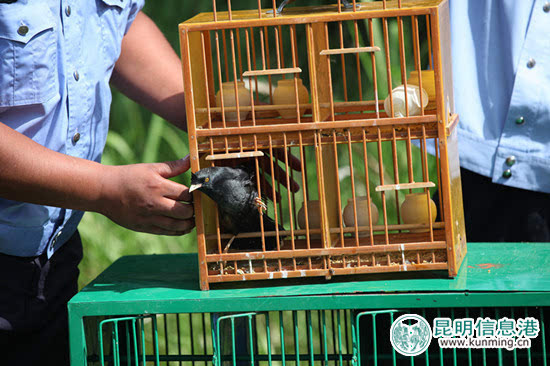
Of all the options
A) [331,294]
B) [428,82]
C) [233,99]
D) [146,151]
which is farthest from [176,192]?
[146,151]

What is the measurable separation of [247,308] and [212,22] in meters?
0.59

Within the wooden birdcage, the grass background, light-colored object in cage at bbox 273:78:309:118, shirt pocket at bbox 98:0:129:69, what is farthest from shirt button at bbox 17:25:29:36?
the grass background

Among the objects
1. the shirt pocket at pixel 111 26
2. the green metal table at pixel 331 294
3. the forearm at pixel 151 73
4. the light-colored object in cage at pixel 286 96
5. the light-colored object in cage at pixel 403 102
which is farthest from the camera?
the forearm at pixel 151 73

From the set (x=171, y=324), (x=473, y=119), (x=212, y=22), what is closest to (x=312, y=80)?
(x=212, y=22)

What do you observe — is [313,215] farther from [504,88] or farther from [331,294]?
[504,88]

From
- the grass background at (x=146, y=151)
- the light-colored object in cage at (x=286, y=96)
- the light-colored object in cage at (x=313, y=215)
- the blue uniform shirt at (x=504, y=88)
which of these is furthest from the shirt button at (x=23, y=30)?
the grass background at (x=146, y=151)

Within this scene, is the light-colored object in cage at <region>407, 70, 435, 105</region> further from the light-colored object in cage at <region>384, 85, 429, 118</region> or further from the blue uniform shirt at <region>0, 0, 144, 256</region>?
the blue uniform shirt at <region>0, 0, 144, 256</region>

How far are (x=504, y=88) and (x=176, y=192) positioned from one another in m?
1.05

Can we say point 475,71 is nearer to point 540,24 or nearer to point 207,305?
point 540,24

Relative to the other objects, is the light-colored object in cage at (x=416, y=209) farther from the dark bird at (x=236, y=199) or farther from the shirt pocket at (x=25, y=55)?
the shirt pocket at (x=25, y=55)

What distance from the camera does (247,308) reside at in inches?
57.6

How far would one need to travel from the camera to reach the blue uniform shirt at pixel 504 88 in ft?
6.48

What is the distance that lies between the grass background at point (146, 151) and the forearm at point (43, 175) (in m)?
1.93

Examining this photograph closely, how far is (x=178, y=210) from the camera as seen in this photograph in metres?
1.53
